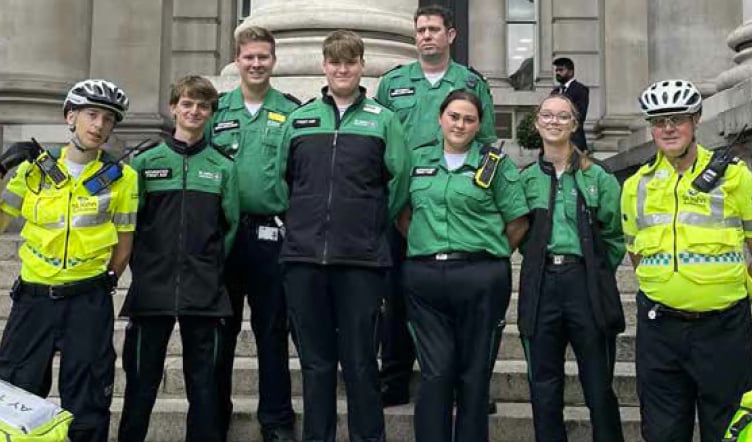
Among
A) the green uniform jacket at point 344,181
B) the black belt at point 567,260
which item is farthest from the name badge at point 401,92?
the black belt at point 567,260

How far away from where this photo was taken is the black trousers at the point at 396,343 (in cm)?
547

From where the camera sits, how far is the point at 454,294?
444 cm

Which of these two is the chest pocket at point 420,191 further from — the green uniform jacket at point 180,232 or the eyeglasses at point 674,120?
the eyeglasses at point 674,120

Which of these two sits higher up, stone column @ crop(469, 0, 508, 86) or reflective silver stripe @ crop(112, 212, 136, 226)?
stone column @ crop(469, 0, 508, 86)

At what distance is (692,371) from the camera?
4.11 metres

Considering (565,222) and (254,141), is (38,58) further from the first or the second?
Result: (565,222)

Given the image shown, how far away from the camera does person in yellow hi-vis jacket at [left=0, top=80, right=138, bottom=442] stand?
4.29m

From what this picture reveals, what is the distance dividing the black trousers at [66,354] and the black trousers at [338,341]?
3.24 ft

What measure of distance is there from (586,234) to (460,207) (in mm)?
691

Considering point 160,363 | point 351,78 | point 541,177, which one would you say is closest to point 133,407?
point 160,363

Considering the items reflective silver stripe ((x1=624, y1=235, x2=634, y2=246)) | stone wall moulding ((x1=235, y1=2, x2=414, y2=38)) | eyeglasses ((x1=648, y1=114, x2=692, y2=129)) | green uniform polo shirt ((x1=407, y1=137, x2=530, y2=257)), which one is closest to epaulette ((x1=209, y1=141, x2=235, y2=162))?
green uniform polo shirt ((x1=407, y1=137, x2=530, y2=257))

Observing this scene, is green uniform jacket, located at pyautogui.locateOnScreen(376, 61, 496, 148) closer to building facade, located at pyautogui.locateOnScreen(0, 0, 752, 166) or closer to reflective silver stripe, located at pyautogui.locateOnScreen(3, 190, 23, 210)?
reflective silver stripe, located at pyautogui.locateOnScreen(3, 190, 23, 210)

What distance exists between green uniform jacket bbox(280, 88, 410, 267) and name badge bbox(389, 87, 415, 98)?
28.9 inches

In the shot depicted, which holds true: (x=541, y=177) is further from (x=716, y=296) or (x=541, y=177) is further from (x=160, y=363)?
(x=160, y=363)
